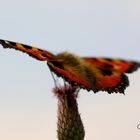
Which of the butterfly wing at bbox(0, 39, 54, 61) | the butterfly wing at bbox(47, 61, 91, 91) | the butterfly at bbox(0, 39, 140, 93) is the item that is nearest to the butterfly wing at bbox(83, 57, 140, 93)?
the butterfly at bbox(0, 39, 140, 93)

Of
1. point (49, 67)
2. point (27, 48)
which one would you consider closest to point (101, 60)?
point (49, 67)

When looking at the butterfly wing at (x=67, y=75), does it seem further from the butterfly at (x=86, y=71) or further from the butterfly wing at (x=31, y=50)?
the butterfly wing at (x=31, y=50)

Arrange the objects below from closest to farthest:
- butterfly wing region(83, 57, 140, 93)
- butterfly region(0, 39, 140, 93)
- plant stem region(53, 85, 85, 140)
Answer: butterfly wing region(83, 57, 140, 93), butterfly region(0, 39, 140, 93), plant stem region(53, 85, 85, 140)

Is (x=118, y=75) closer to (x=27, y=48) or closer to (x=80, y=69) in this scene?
(x=80, y=69)

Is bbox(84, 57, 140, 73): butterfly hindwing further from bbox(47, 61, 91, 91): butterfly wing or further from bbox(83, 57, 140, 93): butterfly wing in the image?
bbox(47, 61, 91, 91): butterfly wing

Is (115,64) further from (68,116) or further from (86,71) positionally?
(68,116)

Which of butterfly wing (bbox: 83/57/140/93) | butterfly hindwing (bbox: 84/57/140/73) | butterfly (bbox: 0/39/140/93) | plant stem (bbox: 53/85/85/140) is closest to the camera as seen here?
butterfly hindwing (bbox: 84/57/140/73)

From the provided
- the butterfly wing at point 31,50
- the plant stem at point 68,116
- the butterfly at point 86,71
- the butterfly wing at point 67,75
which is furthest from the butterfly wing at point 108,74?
the plant stem at point 68,116

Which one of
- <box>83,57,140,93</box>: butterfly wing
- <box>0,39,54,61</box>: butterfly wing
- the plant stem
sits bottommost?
the plant stem
